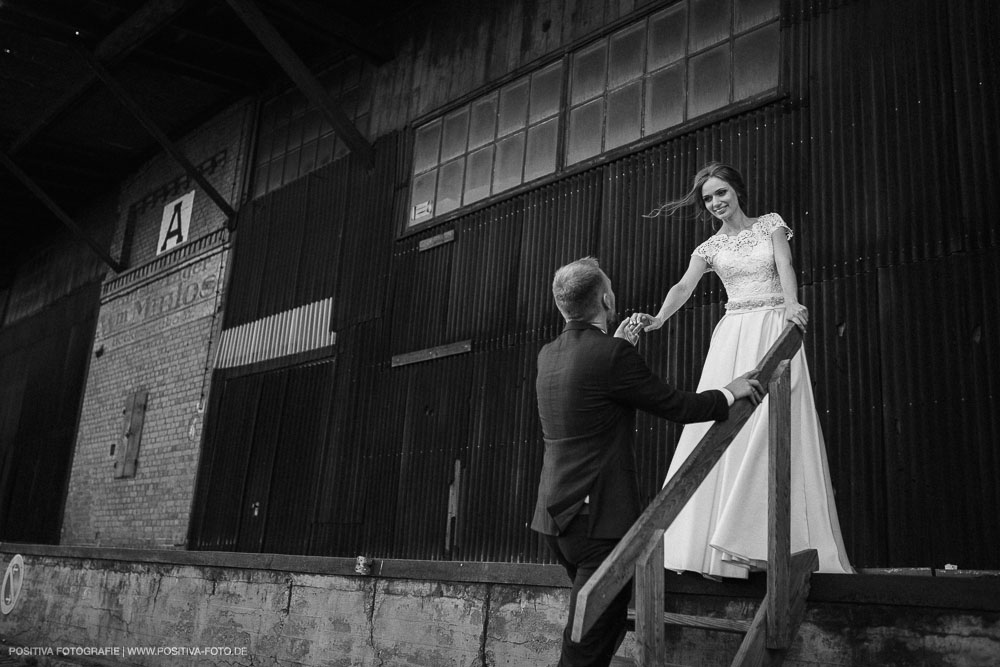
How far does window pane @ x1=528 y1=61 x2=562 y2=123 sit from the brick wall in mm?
4989

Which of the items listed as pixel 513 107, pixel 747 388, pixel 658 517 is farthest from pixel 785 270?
pixel 513 107

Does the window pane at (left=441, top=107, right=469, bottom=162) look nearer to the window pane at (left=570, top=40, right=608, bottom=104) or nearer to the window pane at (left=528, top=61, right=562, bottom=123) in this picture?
the window pane at (left=528, top=61, right=562, bottom=123)

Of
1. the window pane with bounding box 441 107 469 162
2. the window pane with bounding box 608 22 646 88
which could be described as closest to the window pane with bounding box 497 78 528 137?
the window pane with bounding box 441 107 469 162

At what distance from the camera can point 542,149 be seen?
7527 millimetres

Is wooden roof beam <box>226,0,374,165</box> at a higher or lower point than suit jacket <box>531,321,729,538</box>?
higher

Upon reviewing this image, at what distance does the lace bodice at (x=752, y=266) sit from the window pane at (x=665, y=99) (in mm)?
2441

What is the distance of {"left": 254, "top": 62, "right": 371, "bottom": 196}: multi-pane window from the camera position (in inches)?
393

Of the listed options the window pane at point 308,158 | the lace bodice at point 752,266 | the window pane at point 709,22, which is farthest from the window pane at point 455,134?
the lace bodice at point 752,266

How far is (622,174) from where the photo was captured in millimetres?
6762

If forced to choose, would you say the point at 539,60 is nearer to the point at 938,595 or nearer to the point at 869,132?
the point at 869,132

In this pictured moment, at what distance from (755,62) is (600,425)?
13.0ft

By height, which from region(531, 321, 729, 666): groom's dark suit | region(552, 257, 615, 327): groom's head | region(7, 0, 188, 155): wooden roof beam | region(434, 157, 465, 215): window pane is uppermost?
region(7, 0, 188, 155): wooden roof beam

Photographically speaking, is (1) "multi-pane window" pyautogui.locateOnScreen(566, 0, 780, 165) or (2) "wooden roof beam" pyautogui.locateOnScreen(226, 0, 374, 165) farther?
(2) "wooden roof beam" pyautogui.locateOnScreen(226, 0, 374, 165)

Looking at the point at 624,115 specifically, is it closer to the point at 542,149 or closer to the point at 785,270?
the point at 542,149
